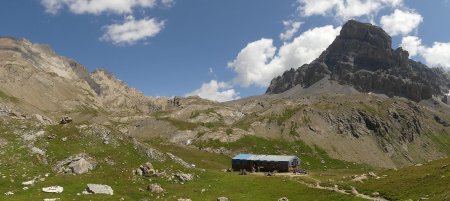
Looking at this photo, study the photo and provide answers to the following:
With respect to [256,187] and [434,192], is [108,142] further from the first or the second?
[434,192]

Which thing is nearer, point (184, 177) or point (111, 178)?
point (111, 178)

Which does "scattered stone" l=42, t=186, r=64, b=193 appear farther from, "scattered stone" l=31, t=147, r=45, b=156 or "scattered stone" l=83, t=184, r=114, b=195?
"scattered stone" l=31, t=147, r=45, b=156

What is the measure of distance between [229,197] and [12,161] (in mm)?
41211

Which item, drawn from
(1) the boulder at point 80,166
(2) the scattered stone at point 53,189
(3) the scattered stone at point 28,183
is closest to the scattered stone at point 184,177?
(1) the boulder at point 80,166

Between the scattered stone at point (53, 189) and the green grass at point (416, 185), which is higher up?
the green grass at point (416, 185)

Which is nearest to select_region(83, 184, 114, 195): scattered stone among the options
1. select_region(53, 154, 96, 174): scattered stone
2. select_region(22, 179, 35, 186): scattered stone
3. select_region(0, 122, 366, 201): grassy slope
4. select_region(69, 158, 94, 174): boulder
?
select_region(0, 122, 366, 201): grassy slope

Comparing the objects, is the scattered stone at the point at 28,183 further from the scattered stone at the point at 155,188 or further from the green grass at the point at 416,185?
the green grass at the point at 416,185

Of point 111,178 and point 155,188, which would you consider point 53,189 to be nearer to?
point 111,178

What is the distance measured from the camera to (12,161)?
86.8 metres

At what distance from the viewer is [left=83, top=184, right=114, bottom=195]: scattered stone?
7744 centimetres

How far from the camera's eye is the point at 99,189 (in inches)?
3073

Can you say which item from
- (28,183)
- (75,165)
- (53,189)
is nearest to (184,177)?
(75,165)

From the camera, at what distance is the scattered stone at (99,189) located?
Answer: 3049 inches

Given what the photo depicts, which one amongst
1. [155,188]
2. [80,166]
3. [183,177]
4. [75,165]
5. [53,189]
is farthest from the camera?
[183,177]
